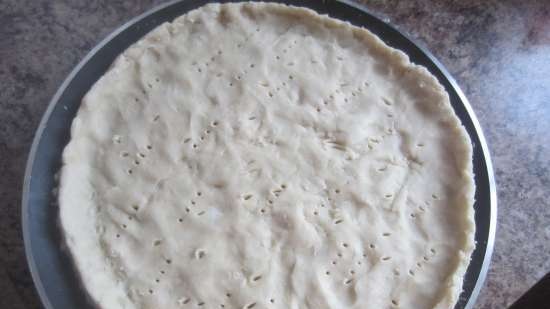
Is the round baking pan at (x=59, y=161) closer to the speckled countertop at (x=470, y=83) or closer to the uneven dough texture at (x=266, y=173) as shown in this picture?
the uneven dough texture at (x=266, y=173)

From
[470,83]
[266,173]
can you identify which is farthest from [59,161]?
[470,83]

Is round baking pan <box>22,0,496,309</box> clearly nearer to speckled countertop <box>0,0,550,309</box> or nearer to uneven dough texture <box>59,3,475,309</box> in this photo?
uneven dough texture <box>59,3,475,309</box>

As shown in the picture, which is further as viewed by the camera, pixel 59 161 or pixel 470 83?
pixel 470 83

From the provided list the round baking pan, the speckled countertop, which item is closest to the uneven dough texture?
the round baking pan

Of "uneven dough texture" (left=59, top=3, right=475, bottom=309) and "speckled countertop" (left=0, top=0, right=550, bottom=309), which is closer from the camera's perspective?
"uneven dough texture" (left=59, top=3, right=475, bottom=309)

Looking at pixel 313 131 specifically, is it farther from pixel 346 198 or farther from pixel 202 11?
pixel 202 11

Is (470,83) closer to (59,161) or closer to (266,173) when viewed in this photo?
(266,173)

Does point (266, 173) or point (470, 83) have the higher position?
point (470, 83)
